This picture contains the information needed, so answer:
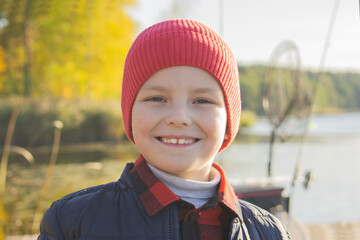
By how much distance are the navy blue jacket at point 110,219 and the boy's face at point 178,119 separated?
13cm

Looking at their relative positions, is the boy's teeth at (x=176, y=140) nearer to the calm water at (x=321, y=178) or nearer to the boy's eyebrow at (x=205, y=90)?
the boy's eyebrow at (x=205, y=90)

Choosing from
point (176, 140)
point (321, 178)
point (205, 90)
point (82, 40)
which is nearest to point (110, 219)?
point (176, 140)

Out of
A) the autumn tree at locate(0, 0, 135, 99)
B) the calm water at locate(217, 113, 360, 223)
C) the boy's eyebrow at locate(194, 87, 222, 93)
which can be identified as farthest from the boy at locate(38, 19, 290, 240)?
the autumn tree at locate(0, 0, 135, 99)

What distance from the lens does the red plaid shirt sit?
994 mm

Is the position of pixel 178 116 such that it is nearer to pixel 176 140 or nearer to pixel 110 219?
pixel 176 140

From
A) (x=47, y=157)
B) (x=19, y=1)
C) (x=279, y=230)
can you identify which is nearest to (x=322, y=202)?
(x=279, y=230)

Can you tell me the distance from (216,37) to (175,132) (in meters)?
0.34

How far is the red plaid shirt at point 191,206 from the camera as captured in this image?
994mm

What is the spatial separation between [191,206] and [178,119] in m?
0.24

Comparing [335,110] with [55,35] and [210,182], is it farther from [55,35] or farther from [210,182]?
[210,182]

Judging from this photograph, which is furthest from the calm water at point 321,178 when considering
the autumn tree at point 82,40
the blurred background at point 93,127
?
the autumn tree at point 82,40

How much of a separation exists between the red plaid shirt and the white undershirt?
23 mm

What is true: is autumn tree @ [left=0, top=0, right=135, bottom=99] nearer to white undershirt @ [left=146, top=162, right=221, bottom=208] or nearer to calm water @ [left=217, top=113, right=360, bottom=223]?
calm water @ [left=217, top=113, right=360, bottom=223]

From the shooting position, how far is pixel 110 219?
0.99 m
